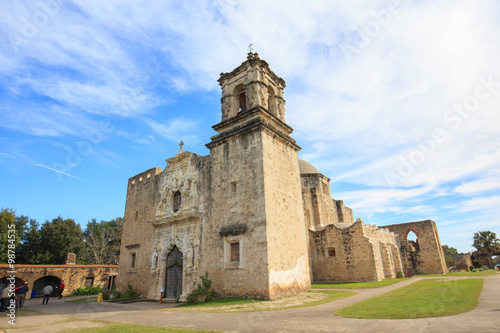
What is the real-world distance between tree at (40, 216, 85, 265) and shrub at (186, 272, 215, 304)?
2669 centimetres

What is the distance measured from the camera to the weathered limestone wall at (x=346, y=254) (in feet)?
56.2

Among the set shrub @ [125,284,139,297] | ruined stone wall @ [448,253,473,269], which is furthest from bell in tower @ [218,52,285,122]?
ruined stone wall @ [448,253,473,269]

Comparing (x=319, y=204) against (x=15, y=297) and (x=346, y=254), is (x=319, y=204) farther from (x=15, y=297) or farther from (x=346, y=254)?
(x=15, y=297)

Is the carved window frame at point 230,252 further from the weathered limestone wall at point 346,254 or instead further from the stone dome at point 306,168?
the stone dome at point 306,168

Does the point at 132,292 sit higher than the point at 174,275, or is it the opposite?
the point at 174,275

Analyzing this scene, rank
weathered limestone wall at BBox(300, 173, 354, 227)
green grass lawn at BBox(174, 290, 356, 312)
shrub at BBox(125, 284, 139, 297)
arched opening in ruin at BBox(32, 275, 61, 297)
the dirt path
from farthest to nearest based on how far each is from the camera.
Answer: weathered limestone wall at BBox(300, 173, 354, 227), arched opening in ruin at BBox(32, 275, 61, 297), shrub at BBox(125, 284, 139, 297), green grass lawn at BBox(174, 290, 356, 312), the dirt path

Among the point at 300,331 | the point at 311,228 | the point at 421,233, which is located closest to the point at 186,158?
the point at 311,228

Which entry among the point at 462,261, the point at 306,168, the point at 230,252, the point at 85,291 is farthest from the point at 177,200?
the point at 462,261

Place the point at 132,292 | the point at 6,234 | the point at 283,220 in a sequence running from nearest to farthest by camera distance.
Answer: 1. the point at 283,220
2. the point at 132,292
3. the point at 6,234

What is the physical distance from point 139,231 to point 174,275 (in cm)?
520

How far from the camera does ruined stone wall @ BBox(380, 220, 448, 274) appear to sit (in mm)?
27625

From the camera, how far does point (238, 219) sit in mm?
12820

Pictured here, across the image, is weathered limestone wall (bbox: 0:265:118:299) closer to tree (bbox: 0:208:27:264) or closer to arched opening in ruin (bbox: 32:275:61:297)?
arched opening in ruin (bbox: 32:275:61:297)

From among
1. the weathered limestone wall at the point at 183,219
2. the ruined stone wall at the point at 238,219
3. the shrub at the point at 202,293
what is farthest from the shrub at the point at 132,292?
the ruined stone wall at the point at 238,219
